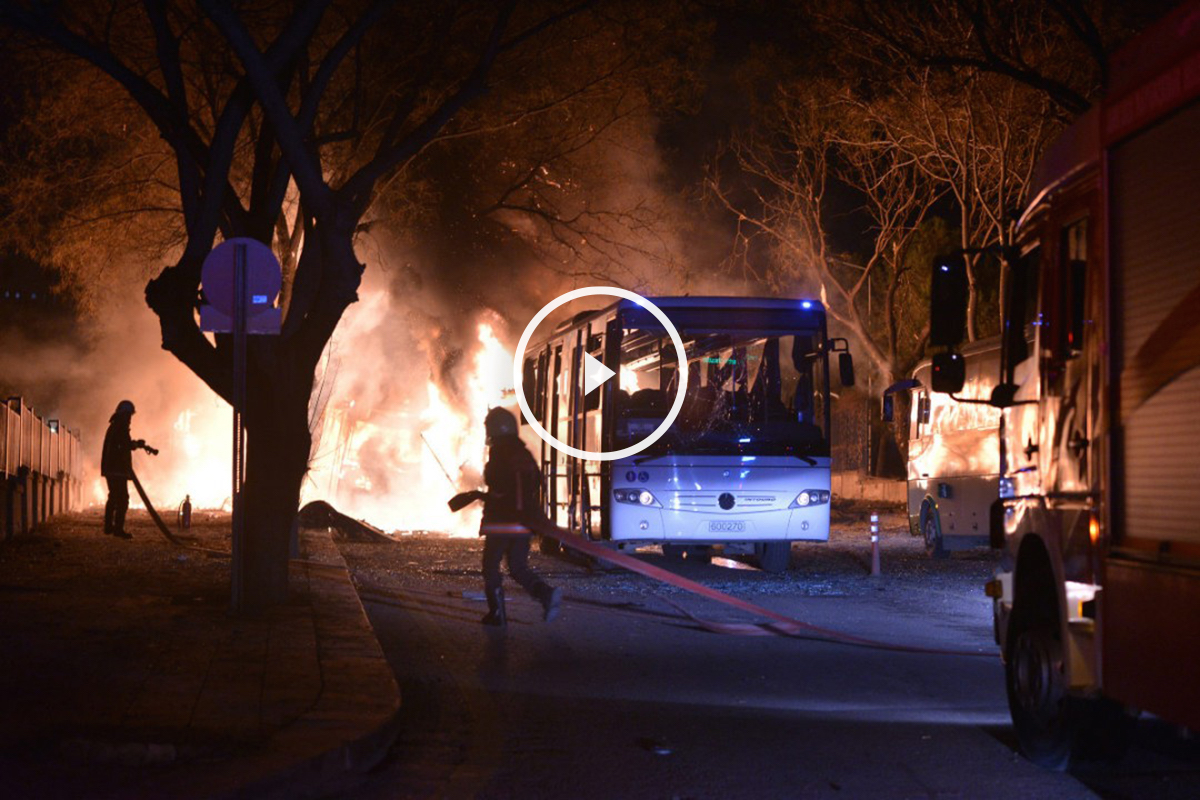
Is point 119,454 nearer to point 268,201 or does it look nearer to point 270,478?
point 268,201

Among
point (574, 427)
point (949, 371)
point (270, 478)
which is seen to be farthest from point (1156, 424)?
point (574, 427)

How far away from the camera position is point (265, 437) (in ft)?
40.1

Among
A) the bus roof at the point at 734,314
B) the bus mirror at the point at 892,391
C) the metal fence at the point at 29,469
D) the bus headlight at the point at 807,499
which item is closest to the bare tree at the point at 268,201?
the bus roof at the point at 734,314

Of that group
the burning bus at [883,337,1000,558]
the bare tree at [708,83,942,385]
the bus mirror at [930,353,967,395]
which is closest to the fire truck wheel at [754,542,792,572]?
the burning bus at [883,337,1000,558]

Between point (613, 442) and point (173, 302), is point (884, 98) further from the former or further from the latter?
point (173, 302)

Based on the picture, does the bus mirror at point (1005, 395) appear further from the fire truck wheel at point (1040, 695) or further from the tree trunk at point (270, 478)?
the tree trunk at point (270, 478)

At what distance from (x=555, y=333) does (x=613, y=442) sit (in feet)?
15.6

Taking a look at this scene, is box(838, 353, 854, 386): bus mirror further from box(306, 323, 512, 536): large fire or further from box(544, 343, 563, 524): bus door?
box(306, 323, 512, 536): large fire

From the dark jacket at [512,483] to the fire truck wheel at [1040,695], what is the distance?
5.70 m

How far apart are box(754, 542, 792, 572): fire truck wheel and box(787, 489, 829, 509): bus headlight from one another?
1001 millimetres

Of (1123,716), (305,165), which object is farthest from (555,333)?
(1123,716)

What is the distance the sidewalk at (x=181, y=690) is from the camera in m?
6.24

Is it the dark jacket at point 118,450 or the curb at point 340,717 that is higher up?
the dark jacket at point 118,450

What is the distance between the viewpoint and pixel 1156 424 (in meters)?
5.42
